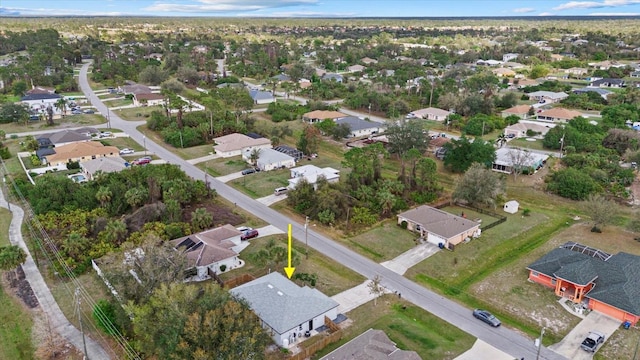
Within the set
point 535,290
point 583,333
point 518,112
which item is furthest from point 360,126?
point 583,333

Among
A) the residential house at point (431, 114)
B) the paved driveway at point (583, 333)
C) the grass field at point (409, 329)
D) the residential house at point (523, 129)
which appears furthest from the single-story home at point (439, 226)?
the residential house at point (431, 114)

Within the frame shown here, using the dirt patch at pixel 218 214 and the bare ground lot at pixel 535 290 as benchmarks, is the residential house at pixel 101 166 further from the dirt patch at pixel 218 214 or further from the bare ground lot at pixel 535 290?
the bare ground lot at pixel 535 290

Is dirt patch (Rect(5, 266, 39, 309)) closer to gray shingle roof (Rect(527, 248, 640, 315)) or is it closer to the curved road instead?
the curved road

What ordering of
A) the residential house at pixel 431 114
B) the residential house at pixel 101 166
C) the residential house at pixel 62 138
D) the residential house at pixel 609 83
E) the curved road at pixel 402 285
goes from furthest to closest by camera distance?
1. the residential house at pixel 609 83
2. the residential house at pixel 431 114
3. the residential house at pixel 62 138
4. the residential house at pixel 101 166
5. the curved road at pixel 402 285

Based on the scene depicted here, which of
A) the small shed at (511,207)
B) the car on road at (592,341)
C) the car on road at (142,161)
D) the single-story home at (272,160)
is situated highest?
the single-story home at (272,160)

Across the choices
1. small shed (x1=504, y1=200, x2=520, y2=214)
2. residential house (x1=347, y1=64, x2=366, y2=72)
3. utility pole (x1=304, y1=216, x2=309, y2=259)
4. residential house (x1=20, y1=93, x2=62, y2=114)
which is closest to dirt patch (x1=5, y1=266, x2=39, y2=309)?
utility pole (x1=304, y1=216, x2=309, y2=259)

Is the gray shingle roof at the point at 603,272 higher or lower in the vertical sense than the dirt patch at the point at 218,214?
higher
